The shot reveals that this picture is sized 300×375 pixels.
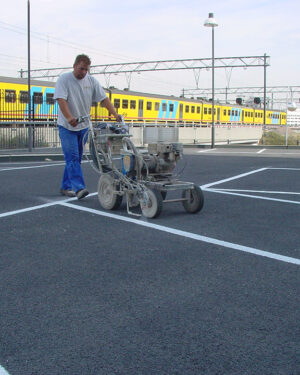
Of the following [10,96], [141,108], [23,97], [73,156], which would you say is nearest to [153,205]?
[73,156]

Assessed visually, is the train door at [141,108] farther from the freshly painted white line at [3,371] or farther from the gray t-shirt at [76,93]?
the freshly painted white line at [3,371]

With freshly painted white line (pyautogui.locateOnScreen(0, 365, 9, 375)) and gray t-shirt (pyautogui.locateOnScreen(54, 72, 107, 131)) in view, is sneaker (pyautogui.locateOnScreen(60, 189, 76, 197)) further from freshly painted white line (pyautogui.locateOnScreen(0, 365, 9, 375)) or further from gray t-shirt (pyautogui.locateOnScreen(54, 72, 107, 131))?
freshly painted white line (pyautogui.locateOnScreen(0, 365, 9, 375))

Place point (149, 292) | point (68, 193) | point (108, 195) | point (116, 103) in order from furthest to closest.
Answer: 1. point (116, 103)
2. point (68, 193)
3. point (108, 195)
4. point (149, 292)

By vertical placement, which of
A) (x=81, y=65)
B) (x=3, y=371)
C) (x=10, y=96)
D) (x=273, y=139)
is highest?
Result: (x=10, y=96)

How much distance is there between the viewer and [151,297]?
302 centimetres

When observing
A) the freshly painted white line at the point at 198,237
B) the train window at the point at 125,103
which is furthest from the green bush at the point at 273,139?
the freshly painted white line at the point at 198,237

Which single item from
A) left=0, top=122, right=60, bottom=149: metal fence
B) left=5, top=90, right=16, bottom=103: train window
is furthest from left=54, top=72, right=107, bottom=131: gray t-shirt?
left=5, top=90, right=16, bottom=103: train window

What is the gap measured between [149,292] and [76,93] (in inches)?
165

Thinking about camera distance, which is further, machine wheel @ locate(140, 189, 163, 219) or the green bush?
the green bush

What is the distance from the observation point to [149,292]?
3.11 meters

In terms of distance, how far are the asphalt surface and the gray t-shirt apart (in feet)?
4.65

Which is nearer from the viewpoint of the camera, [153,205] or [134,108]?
[153,205]

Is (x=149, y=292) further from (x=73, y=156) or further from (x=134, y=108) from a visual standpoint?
(x=134, y=108)

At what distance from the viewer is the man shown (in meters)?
6.48
